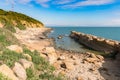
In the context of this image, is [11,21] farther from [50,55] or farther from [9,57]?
[9,57]

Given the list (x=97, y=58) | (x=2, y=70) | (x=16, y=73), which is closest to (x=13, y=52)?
(x=16, y=73)

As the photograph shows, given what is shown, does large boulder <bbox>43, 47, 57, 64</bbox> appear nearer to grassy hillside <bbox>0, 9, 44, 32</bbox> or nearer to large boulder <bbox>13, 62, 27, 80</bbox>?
large boulder <bbox>13, 62, 27, 80</bbox>

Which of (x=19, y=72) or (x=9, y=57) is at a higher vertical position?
(x=9, y=57)

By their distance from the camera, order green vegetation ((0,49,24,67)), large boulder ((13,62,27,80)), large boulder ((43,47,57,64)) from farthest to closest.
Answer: large boulder ((43,47,57,64))
green vegetation ((0,49,24,67))
large boulder ((13,62,27,80))

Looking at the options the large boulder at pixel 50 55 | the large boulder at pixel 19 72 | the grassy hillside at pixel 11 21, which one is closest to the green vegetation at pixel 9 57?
the large boulder at pixel 19 72

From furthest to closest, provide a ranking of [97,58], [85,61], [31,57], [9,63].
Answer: [97,58] → [85,61] → [31,57] → [9,63]

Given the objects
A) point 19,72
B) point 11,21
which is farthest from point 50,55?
point 11,21

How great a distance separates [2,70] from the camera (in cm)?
976

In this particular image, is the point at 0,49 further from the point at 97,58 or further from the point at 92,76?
the point at 97,58

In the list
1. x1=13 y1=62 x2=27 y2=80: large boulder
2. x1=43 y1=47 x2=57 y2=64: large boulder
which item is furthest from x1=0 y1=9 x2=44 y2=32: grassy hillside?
x1=13 y1=62 x2=27 y2=80: large boulder

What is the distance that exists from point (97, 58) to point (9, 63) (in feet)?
44.3

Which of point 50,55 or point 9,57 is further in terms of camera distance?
point 50,55

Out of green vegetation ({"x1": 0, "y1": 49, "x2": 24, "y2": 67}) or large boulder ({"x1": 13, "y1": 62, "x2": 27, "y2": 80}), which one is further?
green vegetation ({"x1": 0, "y1": 49, "x2": 24, "y2": 67})

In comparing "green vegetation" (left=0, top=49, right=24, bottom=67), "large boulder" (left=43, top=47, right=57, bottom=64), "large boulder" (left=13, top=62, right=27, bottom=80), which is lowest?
"large boulder" (left=43, top=47, right=57, bottom=64)
